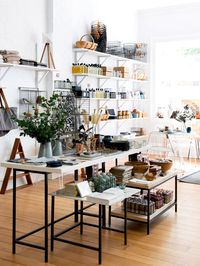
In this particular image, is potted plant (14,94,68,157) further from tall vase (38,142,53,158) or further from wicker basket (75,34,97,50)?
wicker basket (75,34,97,50)

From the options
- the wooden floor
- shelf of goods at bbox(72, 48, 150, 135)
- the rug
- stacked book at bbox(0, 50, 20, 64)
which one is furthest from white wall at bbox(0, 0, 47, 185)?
the rug

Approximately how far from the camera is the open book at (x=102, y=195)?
302cm

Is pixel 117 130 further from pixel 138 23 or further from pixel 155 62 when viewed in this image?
pixel 138 23

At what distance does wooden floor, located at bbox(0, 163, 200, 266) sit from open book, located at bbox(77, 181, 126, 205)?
488 millimetres

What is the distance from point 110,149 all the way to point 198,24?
541 centimetres

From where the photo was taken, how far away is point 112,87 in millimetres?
8016

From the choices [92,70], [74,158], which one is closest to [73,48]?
[92,70]

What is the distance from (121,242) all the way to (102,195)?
62 centimetres

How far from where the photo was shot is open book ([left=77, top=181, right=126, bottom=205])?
3023 millimetres

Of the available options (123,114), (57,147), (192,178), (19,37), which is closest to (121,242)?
(57,147)

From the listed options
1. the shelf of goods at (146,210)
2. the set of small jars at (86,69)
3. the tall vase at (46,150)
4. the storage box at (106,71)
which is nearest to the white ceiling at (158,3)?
the storage box at (106,71)

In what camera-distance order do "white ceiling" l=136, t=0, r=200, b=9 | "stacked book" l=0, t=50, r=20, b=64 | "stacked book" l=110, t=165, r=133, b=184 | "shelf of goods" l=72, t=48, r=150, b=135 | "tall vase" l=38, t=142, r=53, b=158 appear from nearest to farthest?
"tall vase" l=38, t=142, r=53, b=158
"stacked book" l=110, t=165, r=133, b=184
"stacked book" l=0, t=50, r=20, b=64
"shelf of goods" l=72, t=48, r=150, b=135
"white ceiling" l=136, t=0, r=200, b=9

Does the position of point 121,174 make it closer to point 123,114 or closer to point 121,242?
point 121,242

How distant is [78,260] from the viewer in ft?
10.1
